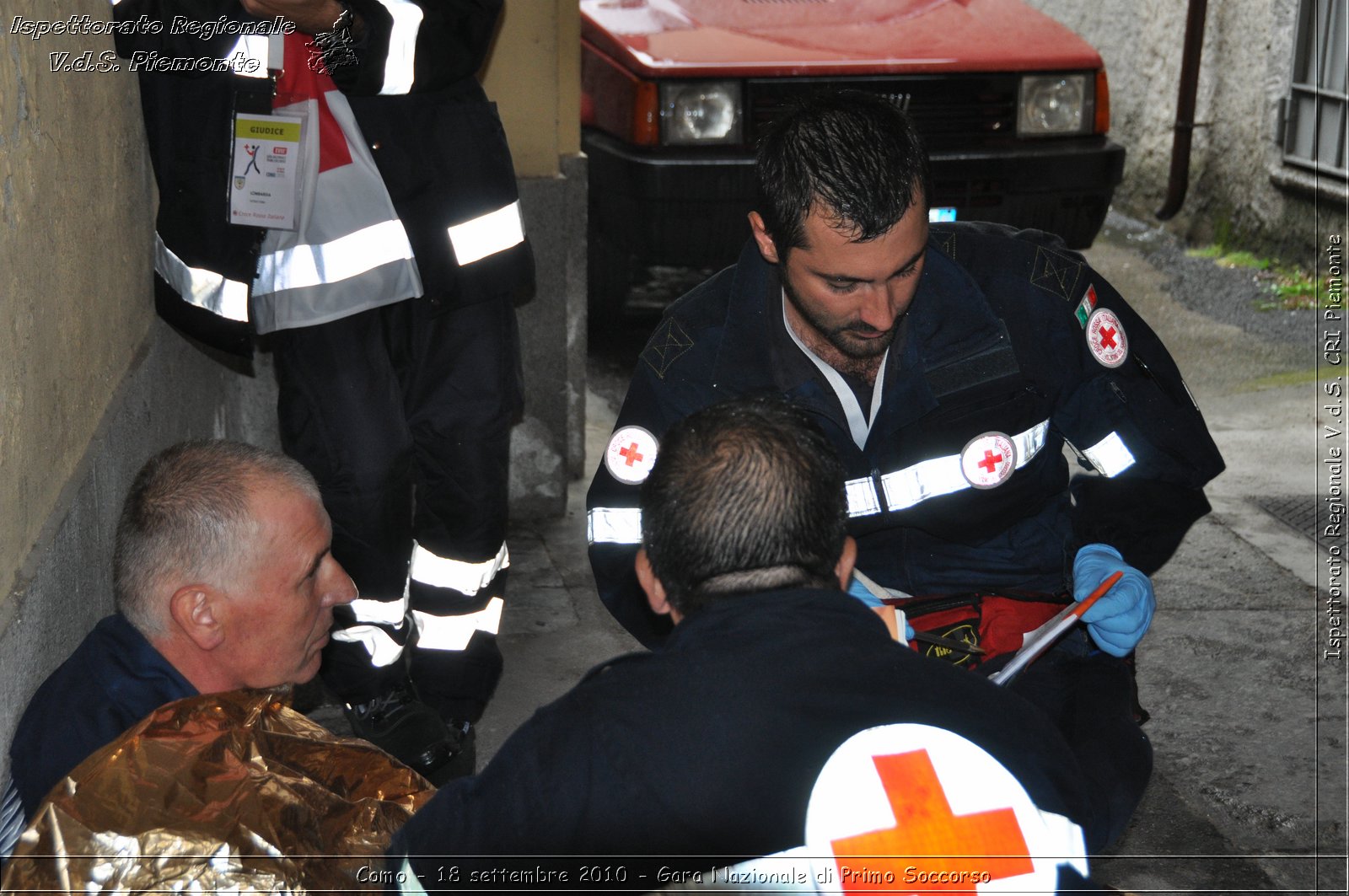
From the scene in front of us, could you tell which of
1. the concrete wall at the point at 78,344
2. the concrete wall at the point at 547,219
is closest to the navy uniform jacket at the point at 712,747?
the concrete wall at the point at 78,344

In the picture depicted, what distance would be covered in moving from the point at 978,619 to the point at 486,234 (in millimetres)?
1346

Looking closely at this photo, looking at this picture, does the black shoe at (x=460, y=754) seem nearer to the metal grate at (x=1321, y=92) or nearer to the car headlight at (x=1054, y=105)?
the car headlight at (x=1054, y=105)

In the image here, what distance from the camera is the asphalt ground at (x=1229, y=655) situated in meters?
2.99

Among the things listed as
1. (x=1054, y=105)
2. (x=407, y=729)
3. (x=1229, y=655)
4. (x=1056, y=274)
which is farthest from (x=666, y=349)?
(x=1054, y=105)

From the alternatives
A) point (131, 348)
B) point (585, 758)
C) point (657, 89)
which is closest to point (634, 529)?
point (585, 758)

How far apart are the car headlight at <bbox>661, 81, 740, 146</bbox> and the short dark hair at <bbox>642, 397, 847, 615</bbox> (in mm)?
3667

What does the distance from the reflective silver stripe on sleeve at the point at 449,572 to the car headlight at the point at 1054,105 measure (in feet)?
10.6

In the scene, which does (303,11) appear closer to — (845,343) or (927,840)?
(845,343)

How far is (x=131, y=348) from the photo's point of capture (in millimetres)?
2975

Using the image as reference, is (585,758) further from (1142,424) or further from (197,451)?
(1142,424)

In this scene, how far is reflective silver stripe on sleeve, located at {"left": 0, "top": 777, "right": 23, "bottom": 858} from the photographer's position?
1.81 meters

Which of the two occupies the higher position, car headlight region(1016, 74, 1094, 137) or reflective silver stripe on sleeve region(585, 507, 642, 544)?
car headlight region(1016, 74, 1094, 137)

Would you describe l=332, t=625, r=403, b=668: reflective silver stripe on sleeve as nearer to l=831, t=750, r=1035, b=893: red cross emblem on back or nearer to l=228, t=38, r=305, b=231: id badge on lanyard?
l=228, t=38, r=305, b=231: id badge on lanyard

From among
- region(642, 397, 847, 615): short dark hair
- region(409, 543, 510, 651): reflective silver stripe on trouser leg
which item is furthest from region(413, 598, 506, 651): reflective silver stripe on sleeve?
region(642, 397, 847, 615): short dark hair
